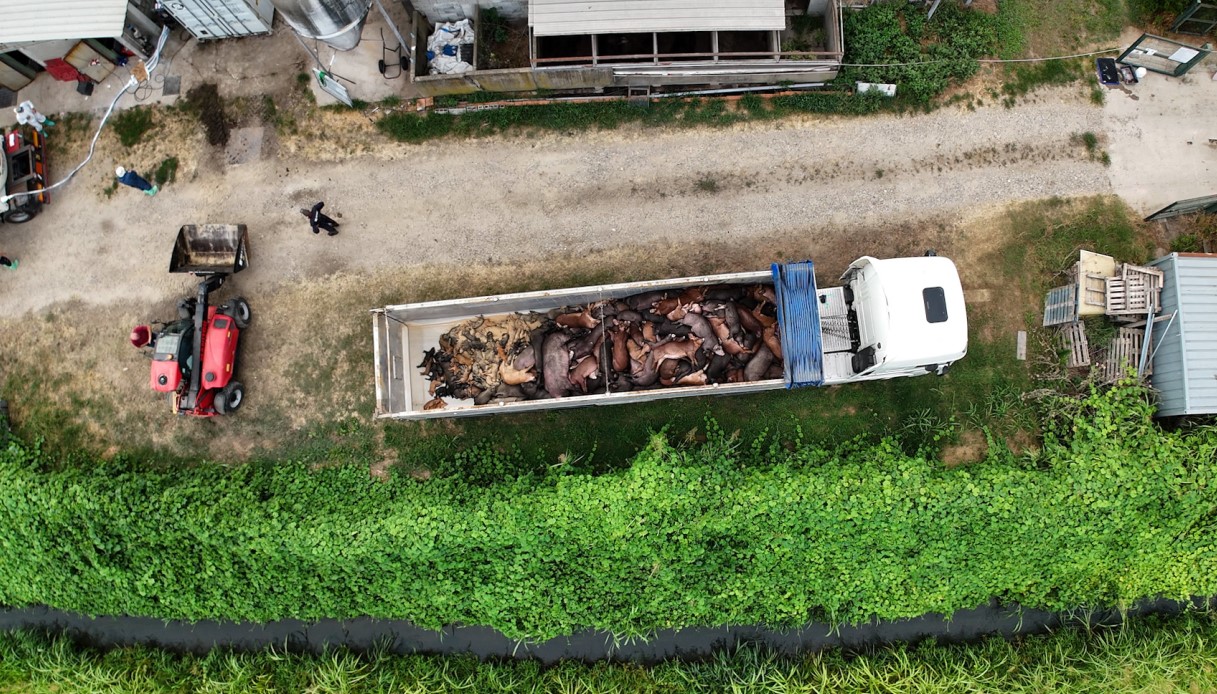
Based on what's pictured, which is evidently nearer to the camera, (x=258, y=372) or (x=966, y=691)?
(x=966, y=691)

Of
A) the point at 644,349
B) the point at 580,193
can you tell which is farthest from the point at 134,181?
the point at 644,349

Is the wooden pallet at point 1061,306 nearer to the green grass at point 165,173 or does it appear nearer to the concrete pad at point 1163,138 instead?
the concrete pad at point 1163,138

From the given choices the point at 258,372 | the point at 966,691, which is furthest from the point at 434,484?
the point at 966,691

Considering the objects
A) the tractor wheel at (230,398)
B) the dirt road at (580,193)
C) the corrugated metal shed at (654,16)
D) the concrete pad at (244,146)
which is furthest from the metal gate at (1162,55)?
the tractor wheel at (230,398)

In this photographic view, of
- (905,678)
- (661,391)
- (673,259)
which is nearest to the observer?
(661,391)

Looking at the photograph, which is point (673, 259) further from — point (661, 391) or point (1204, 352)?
point (1204, 352)
